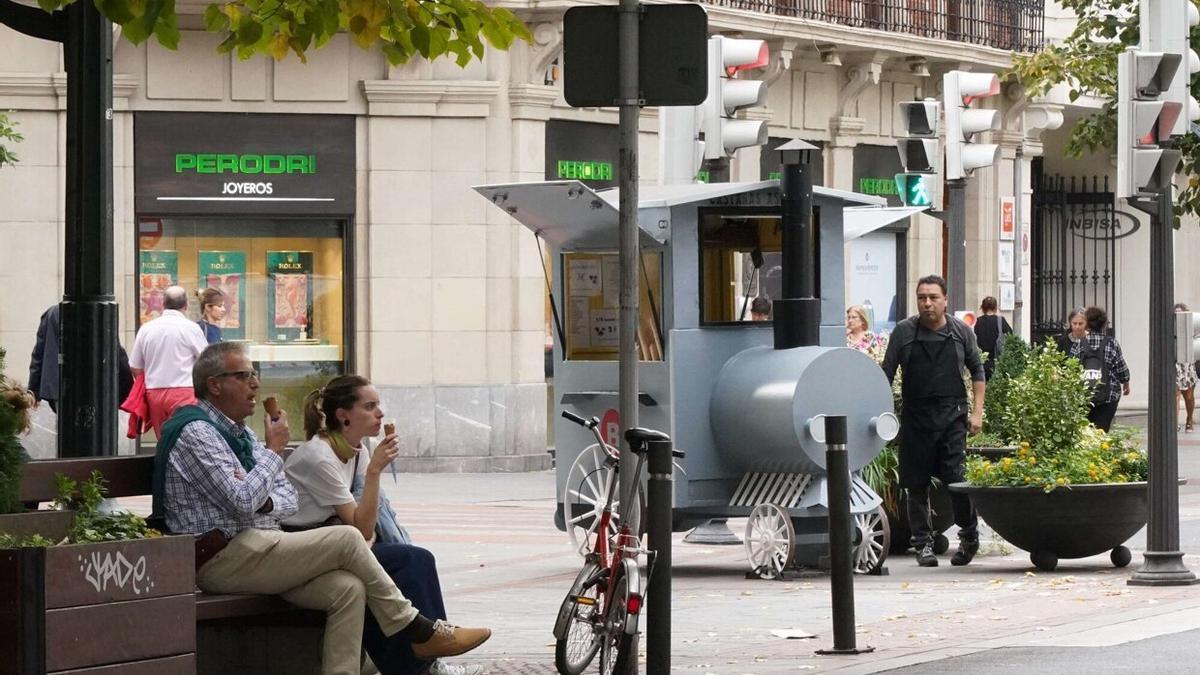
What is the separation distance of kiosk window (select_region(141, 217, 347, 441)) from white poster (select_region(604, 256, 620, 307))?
31.7ft

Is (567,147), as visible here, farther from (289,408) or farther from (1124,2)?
(1124,2)

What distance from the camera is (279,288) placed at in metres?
23.5

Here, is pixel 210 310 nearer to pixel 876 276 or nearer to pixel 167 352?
pixel 167 352

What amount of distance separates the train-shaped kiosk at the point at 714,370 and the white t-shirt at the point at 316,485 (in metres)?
4.14

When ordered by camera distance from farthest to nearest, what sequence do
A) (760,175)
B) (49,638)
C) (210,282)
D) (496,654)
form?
(760,175) → (210,282) → (496,654) → (49,638)

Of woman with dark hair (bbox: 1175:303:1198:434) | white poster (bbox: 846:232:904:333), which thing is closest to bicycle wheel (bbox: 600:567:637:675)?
white poster (bbox: 846:232:904:333)

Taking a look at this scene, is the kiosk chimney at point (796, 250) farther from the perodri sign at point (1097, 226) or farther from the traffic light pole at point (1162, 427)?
the perodri sign at point (1097, 226)

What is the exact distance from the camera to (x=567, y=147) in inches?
967

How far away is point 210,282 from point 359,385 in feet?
46.4

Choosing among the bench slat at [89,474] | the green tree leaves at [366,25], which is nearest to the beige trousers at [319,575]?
the bench slat at [89,474]

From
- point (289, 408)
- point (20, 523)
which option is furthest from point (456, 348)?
point (20, 523)

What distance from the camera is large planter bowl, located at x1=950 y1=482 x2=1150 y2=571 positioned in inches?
535

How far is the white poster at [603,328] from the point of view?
14156 millimetres

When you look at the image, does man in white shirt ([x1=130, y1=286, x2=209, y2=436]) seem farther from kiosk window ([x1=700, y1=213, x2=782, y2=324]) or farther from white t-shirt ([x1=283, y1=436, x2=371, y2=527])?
white t-shirt ([x1=283, y1=436, x2=371, y2=527])
